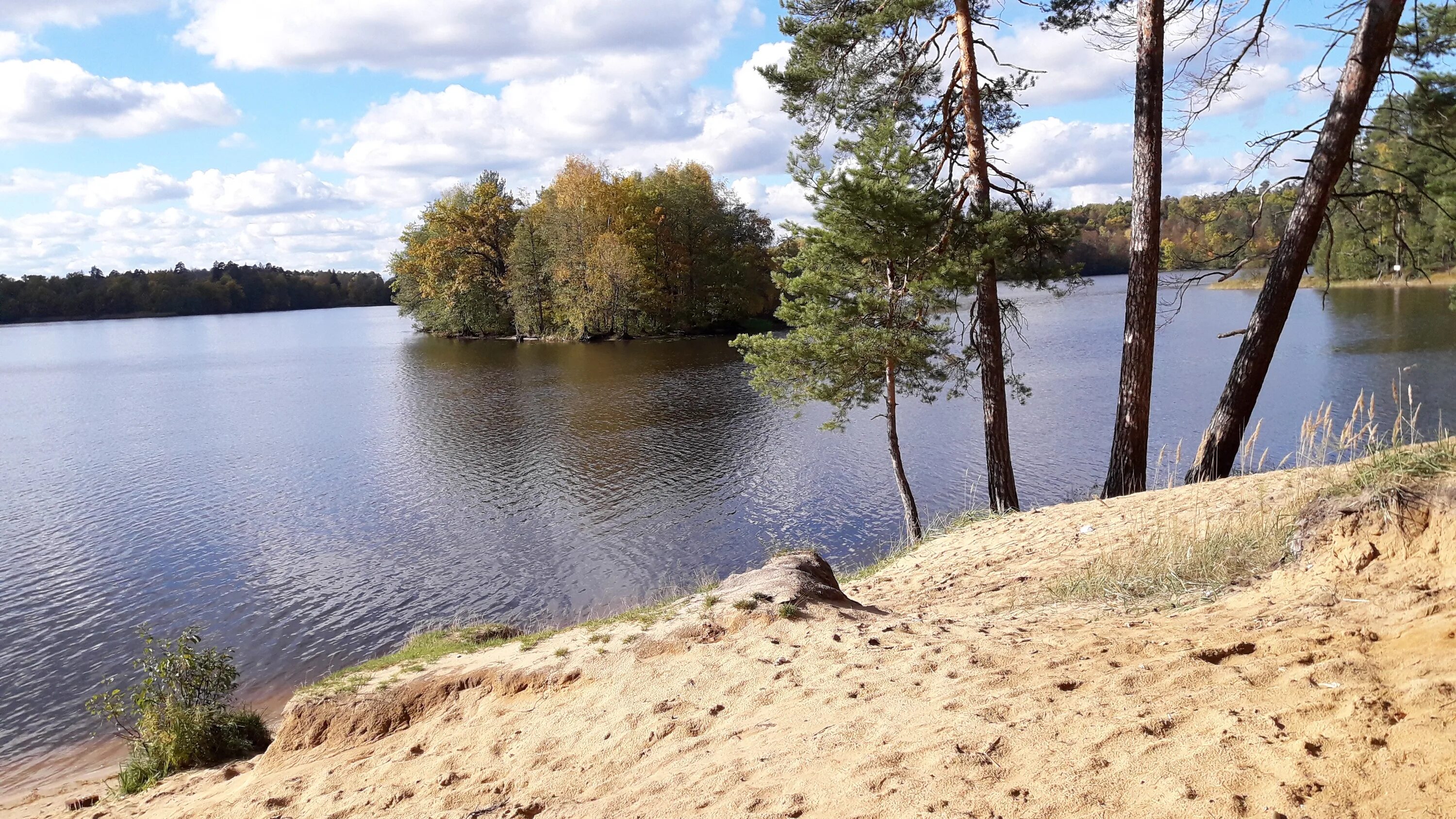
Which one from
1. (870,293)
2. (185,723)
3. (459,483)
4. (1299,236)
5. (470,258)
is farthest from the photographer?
(470,258)

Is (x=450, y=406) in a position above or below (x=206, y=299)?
below

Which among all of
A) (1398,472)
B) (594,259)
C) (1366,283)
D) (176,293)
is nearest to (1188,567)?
(1398,472)

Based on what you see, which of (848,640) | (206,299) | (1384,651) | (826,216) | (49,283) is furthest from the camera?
(206,299)

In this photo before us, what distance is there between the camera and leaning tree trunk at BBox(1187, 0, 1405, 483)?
940 cm

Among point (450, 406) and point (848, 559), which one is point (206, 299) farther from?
point (848, 559)

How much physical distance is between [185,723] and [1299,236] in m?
12.1

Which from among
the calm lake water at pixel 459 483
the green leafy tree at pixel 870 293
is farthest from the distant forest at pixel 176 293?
the green leafy tree at pixel 870 293

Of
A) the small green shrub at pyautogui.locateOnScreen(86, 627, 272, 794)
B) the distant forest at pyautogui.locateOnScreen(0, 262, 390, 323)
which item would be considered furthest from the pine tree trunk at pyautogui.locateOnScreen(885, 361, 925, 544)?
the distant forest at pyautogui.locateOnScreen(0, 262, 390, 323)

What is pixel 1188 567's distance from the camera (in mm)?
6047

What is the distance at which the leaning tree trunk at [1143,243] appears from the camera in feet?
35.8

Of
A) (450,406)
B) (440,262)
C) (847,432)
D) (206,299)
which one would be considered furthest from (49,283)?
(847,432)

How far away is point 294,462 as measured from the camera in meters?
24.6

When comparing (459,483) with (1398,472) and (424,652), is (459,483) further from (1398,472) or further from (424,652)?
(1398,472)

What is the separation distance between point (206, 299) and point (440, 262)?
88.7 metres
